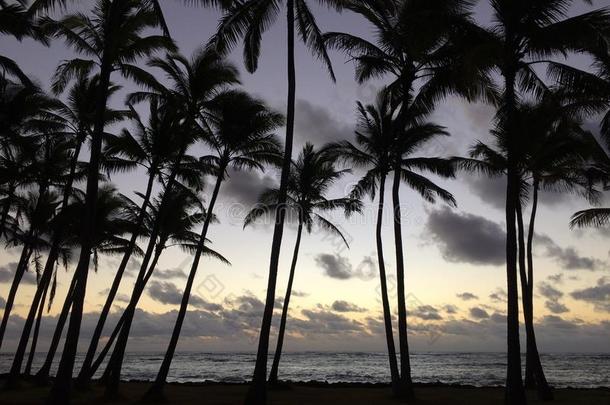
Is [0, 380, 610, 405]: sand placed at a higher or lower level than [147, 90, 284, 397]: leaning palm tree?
lower

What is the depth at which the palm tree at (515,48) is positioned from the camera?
11523 millimetres

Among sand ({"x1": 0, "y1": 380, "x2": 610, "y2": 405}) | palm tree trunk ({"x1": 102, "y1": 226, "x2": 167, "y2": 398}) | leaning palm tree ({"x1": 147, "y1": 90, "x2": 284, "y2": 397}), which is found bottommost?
sand ({"x1": 0, "y1": 380, "x2": 610, "y2": 405})

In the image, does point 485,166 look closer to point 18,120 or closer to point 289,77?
point 289,77

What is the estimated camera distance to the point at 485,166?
18953 mm

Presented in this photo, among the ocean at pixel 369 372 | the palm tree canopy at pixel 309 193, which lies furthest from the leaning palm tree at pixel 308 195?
the ocean at pixel 369 372

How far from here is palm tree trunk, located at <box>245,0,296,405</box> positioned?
11.9 m

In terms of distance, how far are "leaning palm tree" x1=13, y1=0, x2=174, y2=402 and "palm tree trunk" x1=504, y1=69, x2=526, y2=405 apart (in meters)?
8.84

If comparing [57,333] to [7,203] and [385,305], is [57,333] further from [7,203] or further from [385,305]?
[385,305]

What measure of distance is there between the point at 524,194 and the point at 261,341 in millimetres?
12461

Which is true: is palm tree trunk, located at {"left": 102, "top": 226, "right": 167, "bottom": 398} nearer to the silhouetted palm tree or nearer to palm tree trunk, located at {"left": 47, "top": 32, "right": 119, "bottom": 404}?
palm tree trunk, located at {"left": 47, "top": 32, "right": 119, "bottom": 404}

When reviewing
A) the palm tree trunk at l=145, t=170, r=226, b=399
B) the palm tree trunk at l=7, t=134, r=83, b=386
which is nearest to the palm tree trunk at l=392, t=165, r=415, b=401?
the palm tree trunk at l=145, t=170, r=226, b=399

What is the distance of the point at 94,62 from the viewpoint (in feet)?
44.1

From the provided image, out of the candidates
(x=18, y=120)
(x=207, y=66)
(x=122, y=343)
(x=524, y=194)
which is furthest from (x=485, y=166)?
(x=18, y=120)

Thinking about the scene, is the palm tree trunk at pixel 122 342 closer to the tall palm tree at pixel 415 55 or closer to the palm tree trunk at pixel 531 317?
the tall palm tree at pixel 415 55
